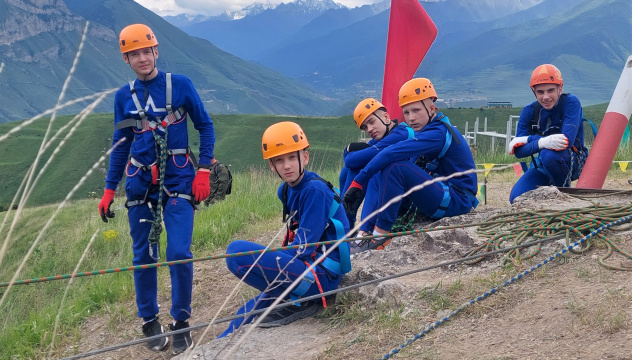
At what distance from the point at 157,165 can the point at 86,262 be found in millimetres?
4122

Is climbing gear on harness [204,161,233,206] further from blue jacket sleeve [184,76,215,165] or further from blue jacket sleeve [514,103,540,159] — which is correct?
blue jacket sleeve [514,103,540,159]

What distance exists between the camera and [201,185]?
423cm

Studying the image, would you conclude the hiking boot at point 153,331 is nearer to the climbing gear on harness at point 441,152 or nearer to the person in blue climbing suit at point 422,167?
the person in blue climbing suit at point 422,167

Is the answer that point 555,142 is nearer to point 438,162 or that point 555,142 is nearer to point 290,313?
point 438,162

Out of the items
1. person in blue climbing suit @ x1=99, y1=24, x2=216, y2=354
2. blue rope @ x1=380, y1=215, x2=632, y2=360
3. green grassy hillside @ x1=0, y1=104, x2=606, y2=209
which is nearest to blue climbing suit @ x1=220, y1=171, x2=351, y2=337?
person in blue climbing suit @ x1=99, y1=24, x2=216, y2=354

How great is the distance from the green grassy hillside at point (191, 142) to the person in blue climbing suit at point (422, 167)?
250ft

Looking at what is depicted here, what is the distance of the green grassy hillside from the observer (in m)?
85.9

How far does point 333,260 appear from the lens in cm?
393

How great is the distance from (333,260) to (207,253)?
302cm

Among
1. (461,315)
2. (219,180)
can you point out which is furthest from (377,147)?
(461,315)

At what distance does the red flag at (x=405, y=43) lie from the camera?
836 cm

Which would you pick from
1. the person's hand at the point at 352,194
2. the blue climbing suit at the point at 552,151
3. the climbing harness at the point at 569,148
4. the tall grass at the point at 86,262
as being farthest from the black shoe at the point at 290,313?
the climbing harness at the point at 569,148

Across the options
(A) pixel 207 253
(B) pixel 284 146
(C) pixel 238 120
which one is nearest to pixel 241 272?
(B) pixel 284 146

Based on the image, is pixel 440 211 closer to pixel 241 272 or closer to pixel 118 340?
pixel 241 272
